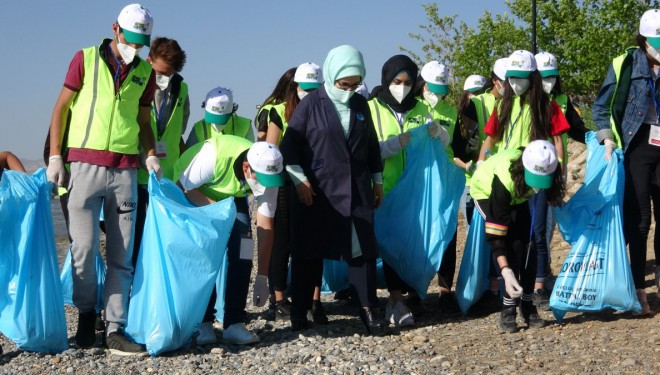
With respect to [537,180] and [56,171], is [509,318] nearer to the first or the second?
[537,180]

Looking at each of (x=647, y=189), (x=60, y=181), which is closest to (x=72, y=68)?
(x=60, y=181)

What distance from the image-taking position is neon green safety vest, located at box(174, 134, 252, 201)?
18.4ft

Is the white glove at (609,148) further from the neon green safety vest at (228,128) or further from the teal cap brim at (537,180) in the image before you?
the neon green safety vest at (228,128)

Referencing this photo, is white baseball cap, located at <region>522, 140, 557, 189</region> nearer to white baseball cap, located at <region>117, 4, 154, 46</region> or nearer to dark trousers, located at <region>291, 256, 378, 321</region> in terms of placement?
dark trousers, located at <region>291, 256, 378, 321</region>

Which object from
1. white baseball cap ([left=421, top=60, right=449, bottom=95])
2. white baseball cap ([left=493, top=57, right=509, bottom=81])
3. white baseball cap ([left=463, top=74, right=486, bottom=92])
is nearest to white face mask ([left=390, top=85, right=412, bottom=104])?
white baseball cap ([left=421, top=60, right=449, bottom=95])

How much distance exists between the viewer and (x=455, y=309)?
6594 mm

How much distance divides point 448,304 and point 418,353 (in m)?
1.31

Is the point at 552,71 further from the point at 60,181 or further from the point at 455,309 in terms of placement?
the point at 60,181

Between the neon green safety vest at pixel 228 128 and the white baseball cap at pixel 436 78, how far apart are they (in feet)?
4.06

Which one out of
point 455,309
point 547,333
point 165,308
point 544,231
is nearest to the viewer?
point 165,308

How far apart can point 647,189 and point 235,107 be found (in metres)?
2.62

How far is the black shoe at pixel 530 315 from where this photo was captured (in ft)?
19.1

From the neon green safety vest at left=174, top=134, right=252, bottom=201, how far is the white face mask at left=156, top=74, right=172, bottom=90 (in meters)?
0.78

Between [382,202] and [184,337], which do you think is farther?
[382,202]
